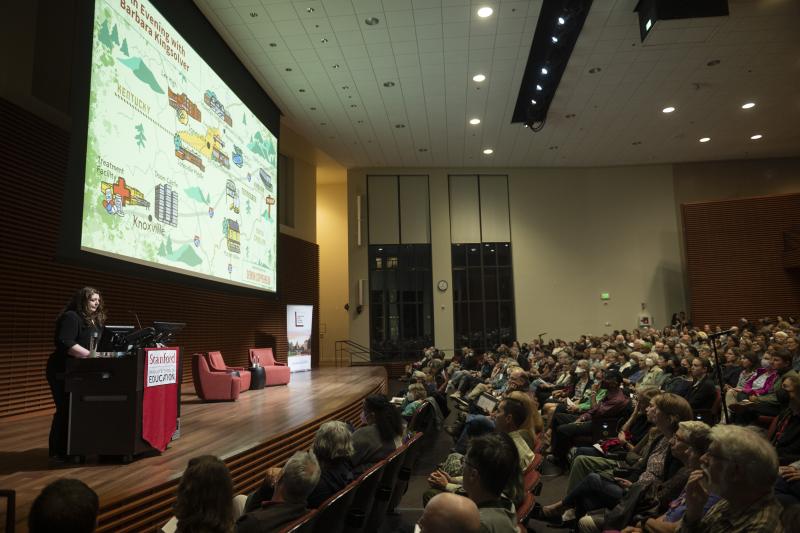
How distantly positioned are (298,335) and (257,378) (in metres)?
3.92

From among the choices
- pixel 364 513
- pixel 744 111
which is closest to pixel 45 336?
pixel 364 513

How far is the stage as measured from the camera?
8.95 feet

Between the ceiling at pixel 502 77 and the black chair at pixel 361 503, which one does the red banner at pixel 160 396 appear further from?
the ceiling at pixel 502 77

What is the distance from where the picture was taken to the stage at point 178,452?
273 cm

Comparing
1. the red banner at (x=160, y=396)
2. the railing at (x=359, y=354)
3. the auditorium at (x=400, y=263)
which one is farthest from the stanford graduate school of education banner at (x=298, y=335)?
the red banner at (x=160, y=396)

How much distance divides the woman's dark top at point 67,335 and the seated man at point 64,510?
2461mm

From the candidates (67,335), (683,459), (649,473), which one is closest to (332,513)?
(683,459)

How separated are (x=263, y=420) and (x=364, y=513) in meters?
3.02

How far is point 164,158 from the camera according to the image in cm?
553

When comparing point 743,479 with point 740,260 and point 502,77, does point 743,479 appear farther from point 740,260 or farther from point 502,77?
point 740,260

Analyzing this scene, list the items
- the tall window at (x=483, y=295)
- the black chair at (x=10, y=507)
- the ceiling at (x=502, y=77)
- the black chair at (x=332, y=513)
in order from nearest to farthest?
the black chair at (x=10, y=507)
the black chair at (x=332, y=513)
the ceiling at (x=502, y=77)
the tall window at (x=483, y=295)

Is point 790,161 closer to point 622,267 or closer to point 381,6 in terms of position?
point 622,267

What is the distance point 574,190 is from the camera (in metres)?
16.5

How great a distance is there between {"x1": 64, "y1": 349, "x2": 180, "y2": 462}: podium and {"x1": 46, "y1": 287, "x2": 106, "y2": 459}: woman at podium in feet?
0.34
